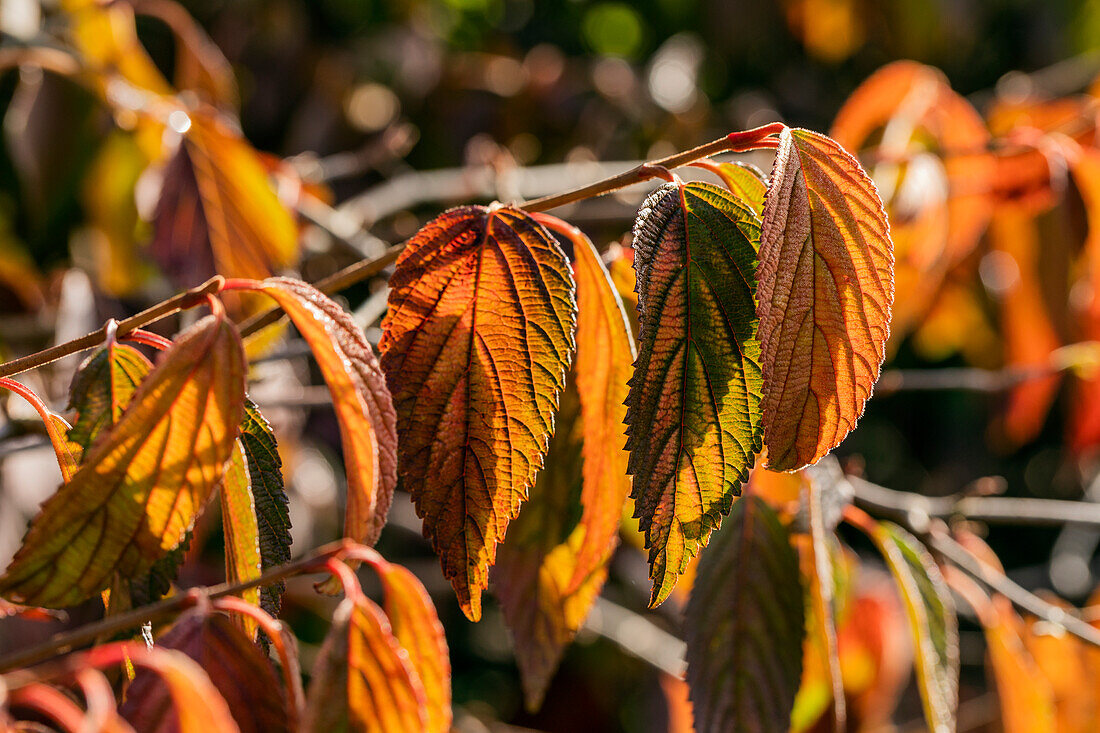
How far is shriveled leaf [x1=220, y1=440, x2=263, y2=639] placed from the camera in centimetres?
46

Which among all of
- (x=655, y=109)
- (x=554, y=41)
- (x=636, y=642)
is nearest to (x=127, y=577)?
(x=636, y=642)

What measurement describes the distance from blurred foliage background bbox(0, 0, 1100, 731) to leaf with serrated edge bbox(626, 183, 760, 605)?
44 cm

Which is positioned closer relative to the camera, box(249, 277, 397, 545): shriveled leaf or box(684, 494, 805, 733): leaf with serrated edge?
box(249, 277, 397, 545): shriveled leaf

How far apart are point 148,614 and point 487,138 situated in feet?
5.81

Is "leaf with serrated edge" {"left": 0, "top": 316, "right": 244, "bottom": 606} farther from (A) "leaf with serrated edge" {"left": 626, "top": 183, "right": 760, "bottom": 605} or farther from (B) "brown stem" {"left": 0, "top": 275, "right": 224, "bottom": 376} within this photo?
(A) "leaf with serrated edge" {"left": 626, "top": 183, "right": 760, "bottom": 605}

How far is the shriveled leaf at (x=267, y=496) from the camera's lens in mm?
487

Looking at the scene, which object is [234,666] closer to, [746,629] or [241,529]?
[241,529]

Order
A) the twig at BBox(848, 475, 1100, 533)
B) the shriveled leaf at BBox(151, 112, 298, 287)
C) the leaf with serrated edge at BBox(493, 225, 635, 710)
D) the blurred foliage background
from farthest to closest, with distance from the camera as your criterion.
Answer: the blurred foliage background → the shriveled leaf at BBox(151, 112, 298, 287) → the twig at BBox(848, 475, 1100, 533) → the leaf with serrated edge at BBox(493, 225, 635, 710)

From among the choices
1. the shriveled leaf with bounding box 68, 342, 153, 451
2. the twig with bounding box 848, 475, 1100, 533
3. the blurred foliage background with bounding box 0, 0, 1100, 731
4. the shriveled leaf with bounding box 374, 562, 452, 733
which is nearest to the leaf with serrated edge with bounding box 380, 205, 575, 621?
the shriveled leaf with bounding box 374, 562, 452, 733

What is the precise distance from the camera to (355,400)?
1.40 ft

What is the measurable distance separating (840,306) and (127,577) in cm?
34

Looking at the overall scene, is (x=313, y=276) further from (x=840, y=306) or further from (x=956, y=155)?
(x=840, y=306)

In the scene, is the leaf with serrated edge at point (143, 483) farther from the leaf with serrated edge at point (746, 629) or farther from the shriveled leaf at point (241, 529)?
the leaf with serrated edge at point (746, 629)

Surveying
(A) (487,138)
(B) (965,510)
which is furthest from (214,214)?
(A) (487,138)
